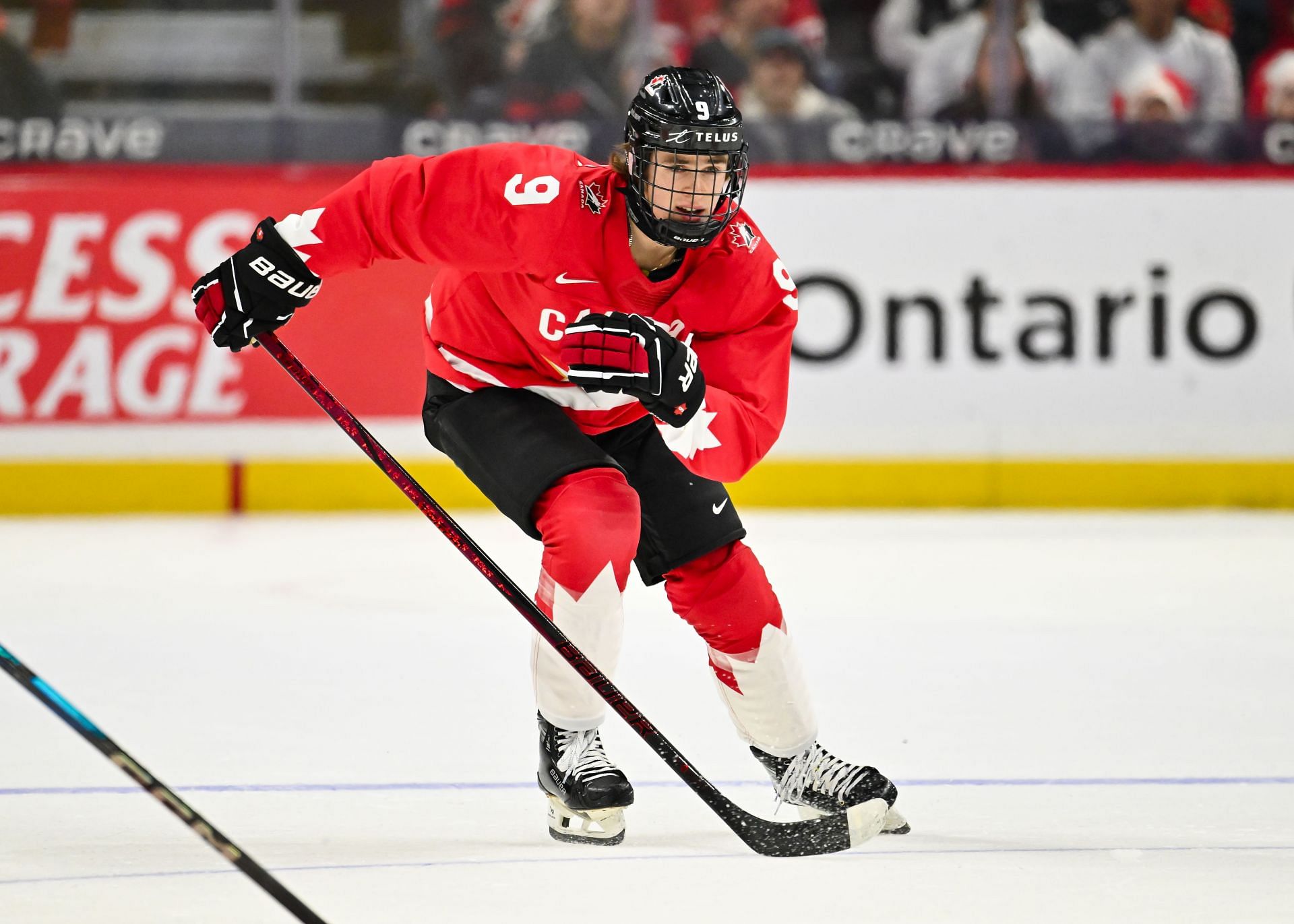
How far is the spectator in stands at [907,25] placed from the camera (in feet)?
21.1

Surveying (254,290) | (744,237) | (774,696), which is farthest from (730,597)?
(254,290)

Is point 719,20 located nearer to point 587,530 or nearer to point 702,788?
point 587,530

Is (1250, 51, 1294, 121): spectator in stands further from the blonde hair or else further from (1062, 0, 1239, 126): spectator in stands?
the blonde hair

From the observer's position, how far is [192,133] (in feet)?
20.5

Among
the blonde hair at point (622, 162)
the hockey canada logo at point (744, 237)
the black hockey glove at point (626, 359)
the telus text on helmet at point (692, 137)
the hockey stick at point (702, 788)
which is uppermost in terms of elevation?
the telus text on helmet at point (692, 137)

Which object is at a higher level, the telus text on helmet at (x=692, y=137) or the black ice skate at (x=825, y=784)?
the telus text on helmet at (x=692, y=137)

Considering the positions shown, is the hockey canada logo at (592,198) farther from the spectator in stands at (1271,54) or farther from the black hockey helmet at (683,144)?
the spectator in stands at (1271,54)

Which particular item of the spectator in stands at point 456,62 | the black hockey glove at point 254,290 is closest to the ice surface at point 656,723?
the black hockey glove at point 254,290

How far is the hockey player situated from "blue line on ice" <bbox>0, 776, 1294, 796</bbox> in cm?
19

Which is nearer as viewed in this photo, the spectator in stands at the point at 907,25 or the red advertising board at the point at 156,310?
the red advertising board at the point at 156,310

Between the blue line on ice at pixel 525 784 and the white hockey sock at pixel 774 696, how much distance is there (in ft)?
0.62

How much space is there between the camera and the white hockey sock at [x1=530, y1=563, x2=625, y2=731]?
2.65m

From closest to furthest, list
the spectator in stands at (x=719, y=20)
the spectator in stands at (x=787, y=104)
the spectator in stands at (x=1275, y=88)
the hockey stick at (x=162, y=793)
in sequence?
the hockey stick at (x=162, y=793) → the spectator in stands at (x=719, y=20) → the spectator in stands at (x=787, y=104) → the spectator in stands at (x=1275, y=88)

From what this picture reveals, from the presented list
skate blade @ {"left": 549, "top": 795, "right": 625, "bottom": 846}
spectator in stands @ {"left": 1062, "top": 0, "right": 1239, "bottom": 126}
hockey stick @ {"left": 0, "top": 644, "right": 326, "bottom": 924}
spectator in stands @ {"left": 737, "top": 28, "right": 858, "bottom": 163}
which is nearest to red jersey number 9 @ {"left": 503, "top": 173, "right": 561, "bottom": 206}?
skate blade @ {"left": 549, "top": 795, "right": 625, "bottom": 846}
